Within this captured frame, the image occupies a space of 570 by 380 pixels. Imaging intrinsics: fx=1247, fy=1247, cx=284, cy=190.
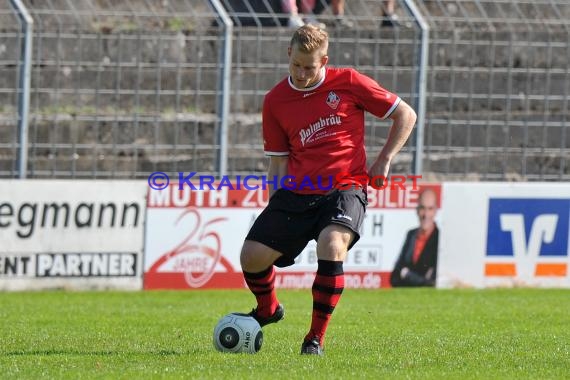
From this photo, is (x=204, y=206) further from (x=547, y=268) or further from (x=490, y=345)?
(x=490, y=345)

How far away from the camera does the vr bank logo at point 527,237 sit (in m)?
13.5

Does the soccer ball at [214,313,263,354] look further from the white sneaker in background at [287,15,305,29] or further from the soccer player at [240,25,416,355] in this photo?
the white sneaker in background at [287,15,305,29]

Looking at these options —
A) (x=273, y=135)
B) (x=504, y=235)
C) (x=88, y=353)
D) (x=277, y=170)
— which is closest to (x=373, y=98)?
(x=273, y=135)

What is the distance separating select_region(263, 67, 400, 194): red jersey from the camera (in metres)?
7.56

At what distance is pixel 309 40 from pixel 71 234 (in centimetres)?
598

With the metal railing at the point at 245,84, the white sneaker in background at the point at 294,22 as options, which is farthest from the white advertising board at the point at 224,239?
the white sneaker in background at the point at 294,22

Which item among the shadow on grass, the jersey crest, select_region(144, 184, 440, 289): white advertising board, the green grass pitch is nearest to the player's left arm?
the jersey crest

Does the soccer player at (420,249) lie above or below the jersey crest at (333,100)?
below

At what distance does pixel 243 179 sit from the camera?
1314 centimetres

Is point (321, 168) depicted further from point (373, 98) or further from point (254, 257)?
point (254, 257)

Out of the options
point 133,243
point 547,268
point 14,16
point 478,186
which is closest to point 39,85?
point 14,16

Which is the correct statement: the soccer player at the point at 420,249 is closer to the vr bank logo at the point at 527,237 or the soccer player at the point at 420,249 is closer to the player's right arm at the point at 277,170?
the vr bank logo at the point at 527,237

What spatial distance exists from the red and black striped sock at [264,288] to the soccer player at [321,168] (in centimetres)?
3

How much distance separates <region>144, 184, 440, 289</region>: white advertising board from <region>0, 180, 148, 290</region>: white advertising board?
21 cm
